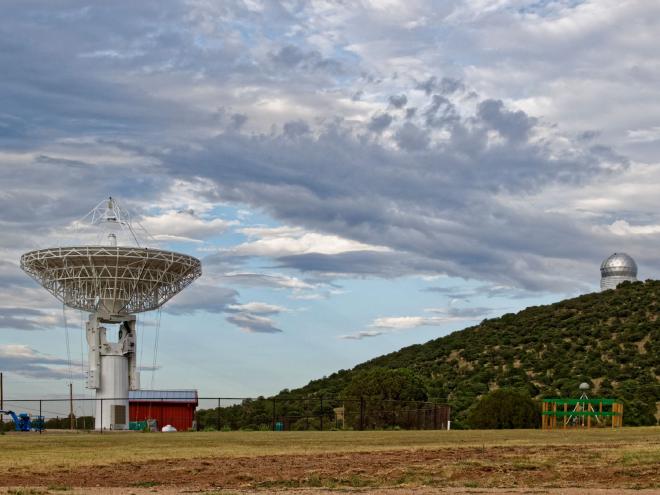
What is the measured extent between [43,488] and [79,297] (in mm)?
47267

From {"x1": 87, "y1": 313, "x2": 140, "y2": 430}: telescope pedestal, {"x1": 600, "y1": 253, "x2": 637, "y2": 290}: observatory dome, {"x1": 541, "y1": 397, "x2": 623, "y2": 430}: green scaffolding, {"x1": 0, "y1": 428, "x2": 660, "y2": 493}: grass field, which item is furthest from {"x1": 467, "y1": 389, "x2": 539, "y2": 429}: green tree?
{"x1": 600, "y1": 253, "x2": 637, "y2": 290}: observatory dome

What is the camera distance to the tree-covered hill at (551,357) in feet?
271

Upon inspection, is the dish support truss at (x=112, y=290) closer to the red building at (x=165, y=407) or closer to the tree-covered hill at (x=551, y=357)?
the red building at (x=165, y=407)

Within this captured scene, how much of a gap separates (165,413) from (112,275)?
13538 millimetres

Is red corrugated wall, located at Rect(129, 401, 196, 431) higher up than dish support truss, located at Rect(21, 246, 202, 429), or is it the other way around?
dish support truss, located at Rect(21, 246, 202, 429)

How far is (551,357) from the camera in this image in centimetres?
9519

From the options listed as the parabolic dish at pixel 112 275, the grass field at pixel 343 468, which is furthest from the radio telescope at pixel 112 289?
the grass field at pixel 343 468

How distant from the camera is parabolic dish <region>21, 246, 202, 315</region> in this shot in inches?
2554

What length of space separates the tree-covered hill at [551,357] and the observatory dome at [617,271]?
4.68 m

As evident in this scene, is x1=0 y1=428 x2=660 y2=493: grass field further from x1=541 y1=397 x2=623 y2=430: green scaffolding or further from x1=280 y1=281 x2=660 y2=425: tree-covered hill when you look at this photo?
x1=280 y1=281 x2=660 y2=425: tree-covered hill

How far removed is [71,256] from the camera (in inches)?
2549

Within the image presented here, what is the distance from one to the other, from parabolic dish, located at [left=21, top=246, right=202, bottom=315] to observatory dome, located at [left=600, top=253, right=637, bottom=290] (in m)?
66.1

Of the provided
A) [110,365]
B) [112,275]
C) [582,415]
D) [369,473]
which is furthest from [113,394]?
[369,473]

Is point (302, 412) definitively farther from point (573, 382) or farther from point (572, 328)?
point (572, 328)
